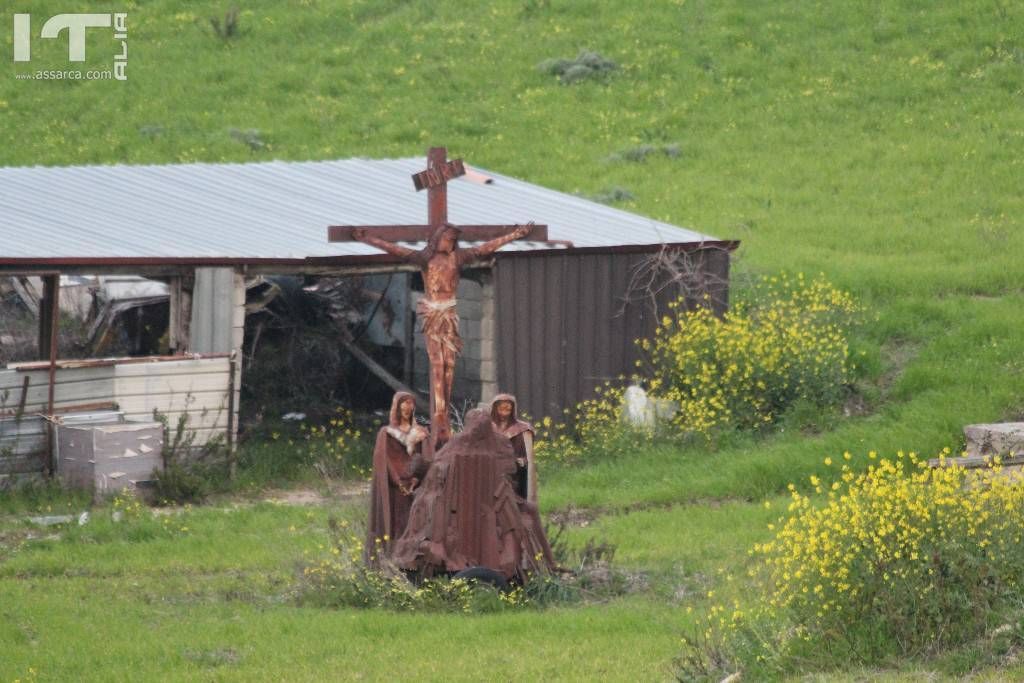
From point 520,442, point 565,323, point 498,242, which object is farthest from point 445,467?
point 565,323

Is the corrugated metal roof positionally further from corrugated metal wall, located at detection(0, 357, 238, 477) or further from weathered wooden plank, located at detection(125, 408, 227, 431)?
weathered wooden plank, located at detection(125, 408, 227, 431)

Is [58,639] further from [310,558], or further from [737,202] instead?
[737,202]

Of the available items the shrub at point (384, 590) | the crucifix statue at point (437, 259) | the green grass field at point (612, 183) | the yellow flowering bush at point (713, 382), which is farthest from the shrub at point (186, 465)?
the crucifix statue at point (437, 259)

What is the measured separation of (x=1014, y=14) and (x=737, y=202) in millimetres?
10332

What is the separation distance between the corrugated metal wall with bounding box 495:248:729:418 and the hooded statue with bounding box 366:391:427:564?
255 inches

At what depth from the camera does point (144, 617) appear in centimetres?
1187

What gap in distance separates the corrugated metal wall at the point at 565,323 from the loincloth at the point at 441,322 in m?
6.28

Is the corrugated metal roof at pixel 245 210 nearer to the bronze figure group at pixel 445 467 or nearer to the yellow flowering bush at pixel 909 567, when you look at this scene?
the bronze figure group at pixel 445 467

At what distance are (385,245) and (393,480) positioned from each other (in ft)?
5.84

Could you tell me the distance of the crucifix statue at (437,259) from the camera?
1225cm

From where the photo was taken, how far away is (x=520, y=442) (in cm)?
1238

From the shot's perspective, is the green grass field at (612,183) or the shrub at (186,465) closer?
the green grass field at (612,183)

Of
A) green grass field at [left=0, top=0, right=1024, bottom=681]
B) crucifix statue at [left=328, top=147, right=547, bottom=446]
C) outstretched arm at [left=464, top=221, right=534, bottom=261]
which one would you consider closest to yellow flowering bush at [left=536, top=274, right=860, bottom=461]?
green grass field at [left=0, top=0, right=1024, bottom=681]

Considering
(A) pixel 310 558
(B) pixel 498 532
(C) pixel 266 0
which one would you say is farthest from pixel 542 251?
(C) pixel 266 0
